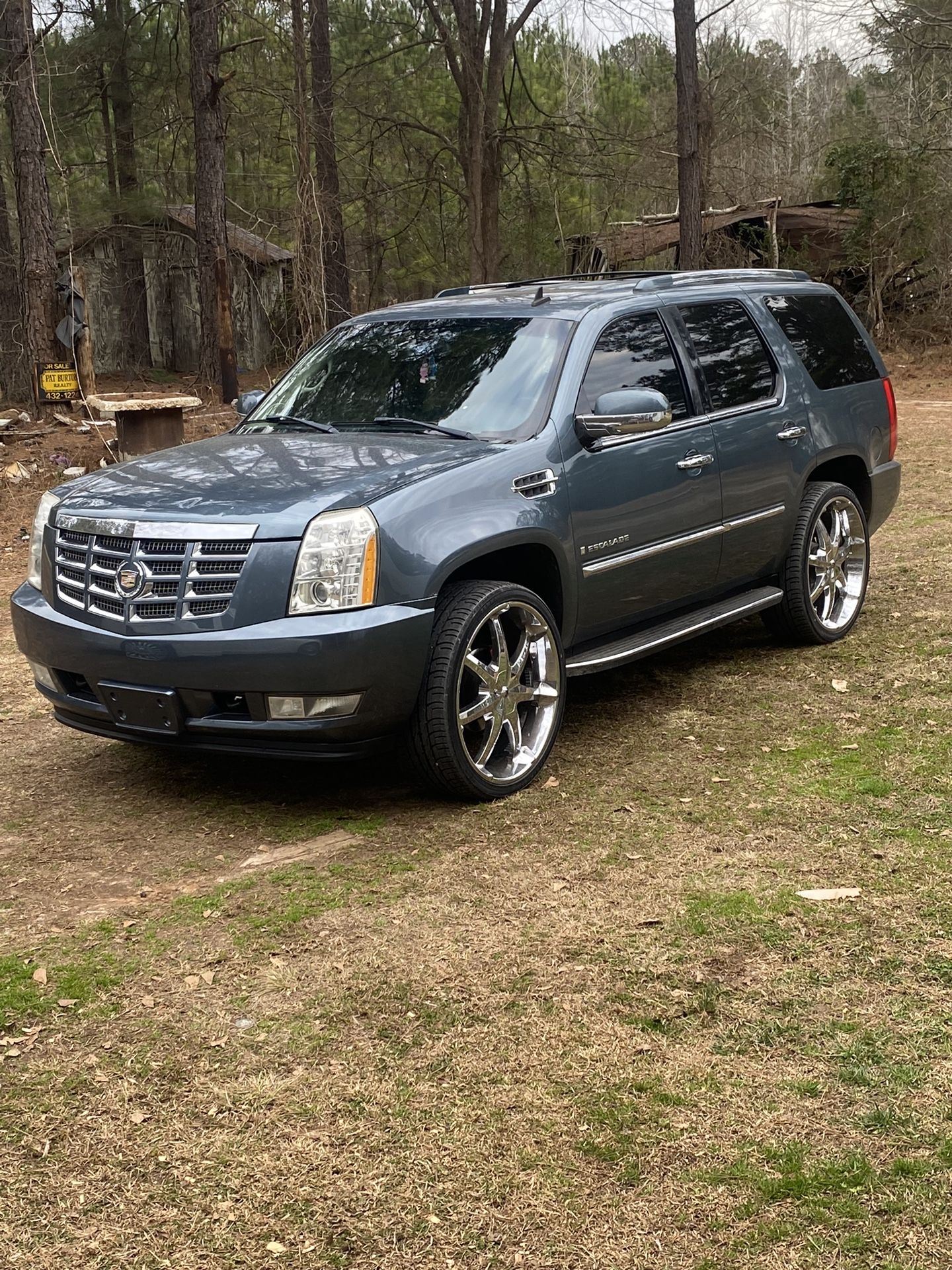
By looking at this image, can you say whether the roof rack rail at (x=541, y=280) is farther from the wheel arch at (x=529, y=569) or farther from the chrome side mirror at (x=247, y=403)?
the wheel arch at (x=529, y=569)

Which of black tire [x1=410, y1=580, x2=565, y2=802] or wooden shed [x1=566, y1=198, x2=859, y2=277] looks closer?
black tire [x1=410, y1=580, x2=565, y2=802]

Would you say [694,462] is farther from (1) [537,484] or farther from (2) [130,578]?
(2) [130,578]

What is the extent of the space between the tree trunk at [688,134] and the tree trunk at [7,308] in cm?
1109

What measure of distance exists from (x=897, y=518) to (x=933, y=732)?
552 cm

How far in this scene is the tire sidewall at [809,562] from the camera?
6898 millimetres

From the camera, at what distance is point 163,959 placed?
3.88m

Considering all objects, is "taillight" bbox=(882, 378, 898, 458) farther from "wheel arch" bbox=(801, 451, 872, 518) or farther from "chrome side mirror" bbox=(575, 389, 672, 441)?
"chrome side mirror" bbox=(575, 389, 672, 441)

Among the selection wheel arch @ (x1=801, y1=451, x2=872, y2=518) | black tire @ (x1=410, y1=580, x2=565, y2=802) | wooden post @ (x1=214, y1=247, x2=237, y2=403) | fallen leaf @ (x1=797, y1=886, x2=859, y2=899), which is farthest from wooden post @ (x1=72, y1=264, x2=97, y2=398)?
fallen leaf @ (x1=797, y1=886, x2=859, y2=899)

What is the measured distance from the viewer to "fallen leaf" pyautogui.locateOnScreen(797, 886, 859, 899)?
4.12m

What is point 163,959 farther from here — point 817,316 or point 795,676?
point 817,316

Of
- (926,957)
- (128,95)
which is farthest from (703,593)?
(128,95)

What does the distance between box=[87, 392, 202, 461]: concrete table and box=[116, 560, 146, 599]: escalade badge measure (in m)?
9.25

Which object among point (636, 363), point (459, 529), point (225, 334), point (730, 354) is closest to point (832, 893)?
point (459, 529)

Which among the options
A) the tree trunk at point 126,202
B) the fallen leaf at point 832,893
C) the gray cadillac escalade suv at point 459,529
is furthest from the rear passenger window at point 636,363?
the tree trunk at point 126,202
